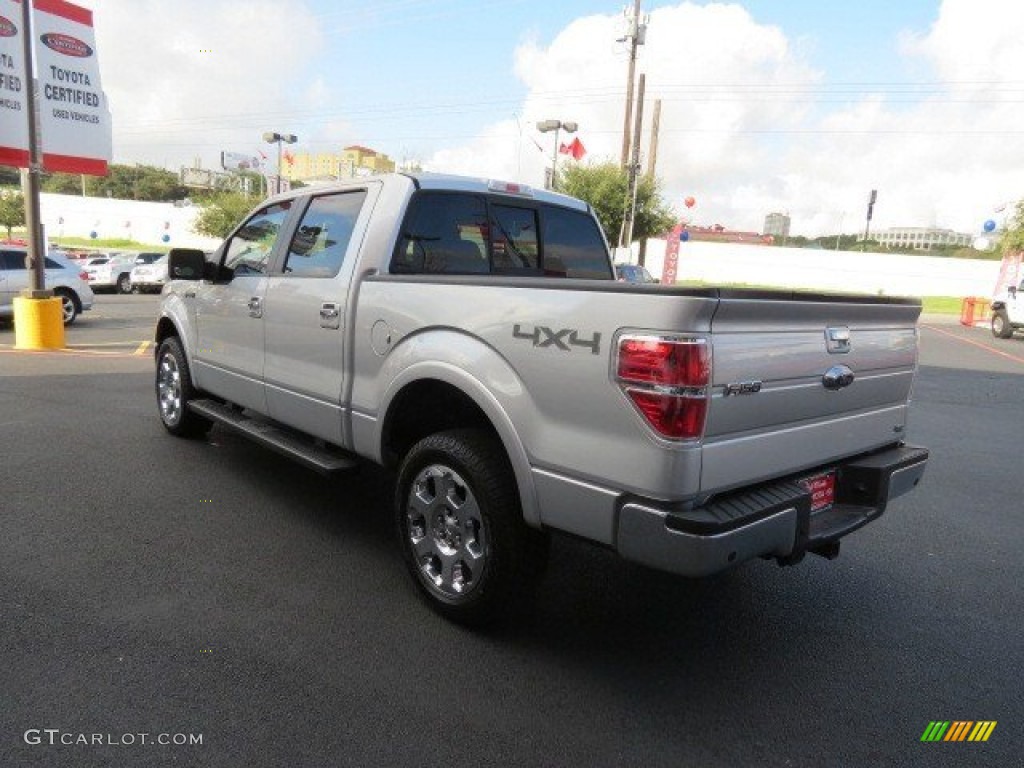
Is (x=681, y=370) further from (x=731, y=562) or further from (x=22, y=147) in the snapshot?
(x=22, y=147)

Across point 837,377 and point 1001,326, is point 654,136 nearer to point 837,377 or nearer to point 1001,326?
point 1001,326

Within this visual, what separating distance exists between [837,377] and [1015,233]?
40.6 m

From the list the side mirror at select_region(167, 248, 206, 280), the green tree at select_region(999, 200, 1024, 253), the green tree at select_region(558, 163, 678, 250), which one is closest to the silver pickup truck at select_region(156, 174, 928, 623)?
the side mirror at select_region(167, 248, 206, 280)

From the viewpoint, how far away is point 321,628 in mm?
3256

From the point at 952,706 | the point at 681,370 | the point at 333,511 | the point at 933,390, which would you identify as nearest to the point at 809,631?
the point at 952,706

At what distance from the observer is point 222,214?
168ft

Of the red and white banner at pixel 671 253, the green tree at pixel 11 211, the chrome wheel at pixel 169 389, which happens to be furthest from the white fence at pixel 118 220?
the chrome wheel at pixel 169 389

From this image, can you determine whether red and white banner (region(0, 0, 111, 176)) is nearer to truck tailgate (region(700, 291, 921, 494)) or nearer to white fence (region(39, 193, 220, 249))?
truck tailgate (region(700, 291, 921, 494))

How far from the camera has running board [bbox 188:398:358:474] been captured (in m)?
4.00

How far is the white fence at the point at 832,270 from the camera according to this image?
1737 inches

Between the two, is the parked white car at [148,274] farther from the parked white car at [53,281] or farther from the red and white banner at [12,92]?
the red and white banner at [12,92]

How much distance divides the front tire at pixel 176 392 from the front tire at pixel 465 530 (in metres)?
3.11

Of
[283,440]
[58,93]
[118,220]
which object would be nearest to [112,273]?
[58,93]

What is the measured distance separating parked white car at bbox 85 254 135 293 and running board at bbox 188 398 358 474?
2105 cm
